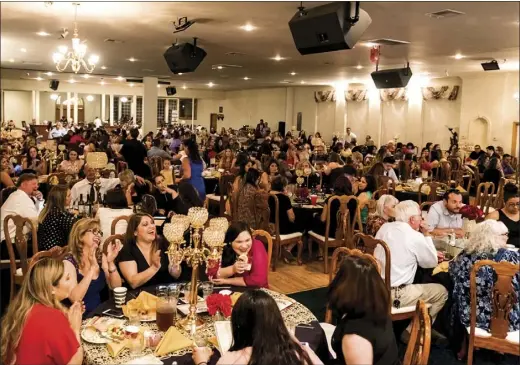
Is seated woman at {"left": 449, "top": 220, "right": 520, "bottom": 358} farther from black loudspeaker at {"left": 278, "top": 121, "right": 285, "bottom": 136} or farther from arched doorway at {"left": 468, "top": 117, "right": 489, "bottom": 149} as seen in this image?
black loudspeaker at {"left": 278, "top": 121, "right": 285, "bottom": 136}

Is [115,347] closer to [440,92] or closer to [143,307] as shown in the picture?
[143,307]

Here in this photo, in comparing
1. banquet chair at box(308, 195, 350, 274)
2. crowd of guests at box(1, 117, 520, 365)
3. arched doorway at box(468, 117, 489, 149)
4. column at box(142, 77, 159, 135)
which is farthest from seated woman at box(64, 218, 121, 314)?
arched doorway at box(468, 117, 489, 149)

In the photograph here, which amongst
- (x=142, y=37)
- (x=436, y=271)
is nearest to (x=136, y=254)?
(x=436, y=271)

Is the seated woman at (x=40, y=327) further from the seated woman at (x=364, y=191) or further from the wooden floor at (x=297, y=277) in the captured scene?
the seated woman at (x=364, y=191)

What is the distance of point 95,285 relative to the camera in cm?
338

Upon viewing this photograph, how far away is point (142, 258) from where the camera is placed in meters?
3.48

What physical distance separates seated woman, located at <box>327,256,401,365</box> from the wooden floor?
10.0ft

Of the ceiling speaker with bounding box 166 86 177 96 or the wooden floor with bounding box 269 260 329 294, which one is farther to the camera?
the ceiling speaker with bounding box 166 86 177 96

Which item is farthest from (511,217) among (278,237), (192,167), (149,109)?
(149,109)

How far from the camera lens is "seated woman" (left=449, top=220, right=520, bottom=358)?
3578mm

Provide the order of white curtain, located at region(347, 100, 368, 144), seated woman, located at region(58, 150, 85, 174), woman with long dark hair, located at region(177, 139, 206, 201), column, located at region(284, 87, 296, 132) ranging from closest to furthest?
woman with long dark hair, located at region(177, 139, 206, 201), seated woman, located at region(58, 150, 85, 174), white curtain, located at region(347, 100, 368, 144), column, located at region(284, 87, 296, 132)

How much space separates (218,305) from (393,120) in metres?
15.9

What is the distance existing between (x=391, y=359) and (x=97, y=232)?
1.99 metres

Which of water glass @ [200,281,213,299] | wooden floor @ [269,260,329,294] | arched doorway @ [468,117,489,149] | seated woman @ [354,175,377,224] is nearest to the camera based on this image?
water glass @ [200,281,213,299]
